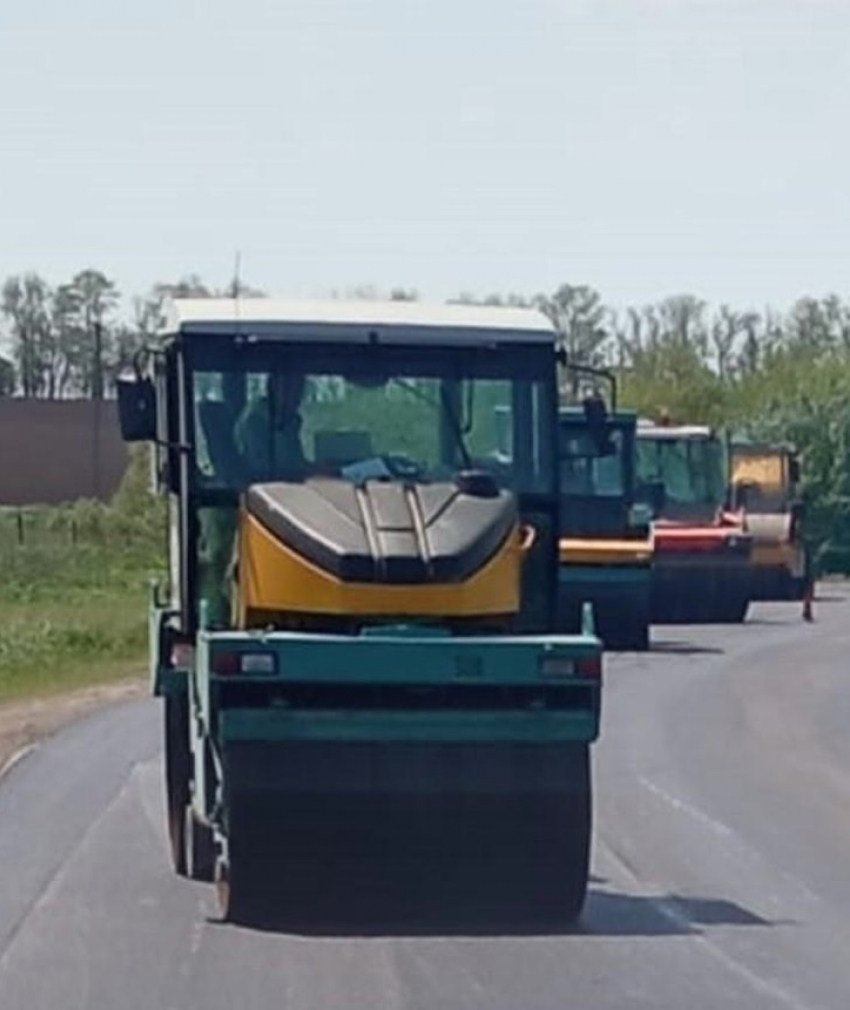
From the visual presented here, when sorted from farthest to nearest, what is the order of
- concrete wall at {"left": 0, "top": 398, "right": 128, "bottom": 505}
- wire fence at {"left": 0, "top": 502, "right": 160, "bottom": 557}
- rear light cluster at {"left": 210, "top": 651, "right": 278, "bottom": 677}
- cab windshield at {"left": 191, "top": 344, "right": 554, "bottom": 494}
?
concrete wall at {"left": 0, "top": 398, "right": 128, "bottom": 505} < wire fence at {"left": 0, "top": 502, "right": 160, "bottom": 557} < cab windshield at {"left": 191, "top": 344, "right": 554, "bottom": 494} < rear light cluster at {"left": 210, "top": 651, "right": 278, "bottom": 677}

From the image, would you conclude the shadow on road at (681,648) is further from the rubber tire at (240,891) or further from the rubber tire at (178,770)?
the rubber tire at (240,891)

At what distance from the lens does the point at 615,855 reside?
61.4ft

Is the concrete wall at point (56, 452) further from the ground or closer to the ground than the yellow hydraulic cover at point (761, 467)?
closer to the ground

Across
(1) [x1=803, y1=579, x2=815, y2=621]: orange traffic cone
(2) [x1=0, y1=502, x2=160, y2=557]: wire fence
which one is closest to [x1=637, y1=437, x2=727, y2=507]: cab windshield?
(1) [x1=803, y1=579, x2=815, y2=621]: orange traffic cone

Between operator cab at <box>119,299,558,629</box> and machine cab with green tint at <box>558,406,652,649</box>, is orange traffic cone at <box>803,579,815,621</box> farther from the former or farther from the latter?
operator cab at <box>119,299,558,629</box>

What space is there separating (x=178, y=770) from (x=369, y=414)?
2364mm

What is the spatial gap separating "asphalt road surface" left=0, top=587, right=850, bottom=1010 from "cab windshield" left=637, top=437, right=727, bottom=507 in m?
21.5

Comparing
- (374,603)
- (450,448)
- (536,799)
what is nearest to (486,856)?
(536,799)

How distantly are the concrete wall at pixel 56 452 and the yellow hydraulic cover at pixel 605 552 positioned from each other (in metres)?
67.3

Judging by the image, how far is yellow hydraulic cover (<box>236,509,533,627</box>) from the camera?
1598 cm

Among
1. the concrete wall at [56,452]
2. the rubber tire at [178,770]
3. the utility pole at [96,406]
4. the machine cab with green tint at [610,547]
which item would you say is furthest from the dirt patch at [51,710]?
the concrete wall at [56,452]

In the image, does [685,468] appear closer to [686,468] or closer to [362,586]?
[686,468]

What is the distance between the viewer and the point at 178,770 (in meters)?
18.0

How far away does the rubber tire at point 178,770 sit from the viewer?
57.8 ft
